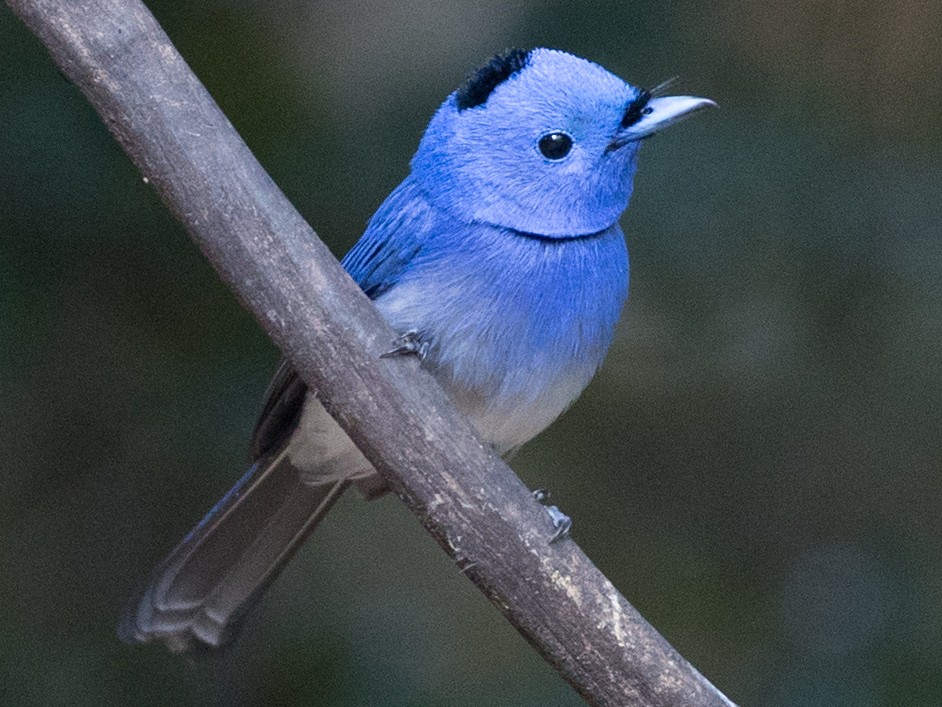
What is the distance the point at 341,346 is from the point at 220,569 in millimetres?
889

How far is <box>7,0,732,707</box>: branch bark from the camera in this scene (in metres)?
2.51

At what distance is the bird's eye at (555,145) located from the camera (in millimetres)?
2846

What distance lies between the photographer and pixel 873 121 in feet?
12.5

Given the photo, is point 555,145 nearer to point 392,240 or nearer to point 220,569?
point 392,240

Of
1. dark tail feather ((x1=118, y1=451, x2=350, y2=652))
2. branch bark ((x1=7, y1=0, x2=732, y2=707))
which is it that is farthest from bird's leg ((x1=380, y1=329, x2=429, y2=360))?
dark tail feather ((x1=118, y1=451, x2=350, y2=652))

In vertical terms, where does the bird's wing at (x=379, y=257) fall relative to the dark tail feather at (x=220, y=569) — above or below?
above

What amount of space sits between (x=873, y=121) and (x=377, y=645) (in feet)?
5.80

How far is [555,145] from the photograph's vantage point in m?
2.85

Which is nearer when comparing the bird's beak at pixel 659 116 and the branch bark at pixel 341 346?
the branch bark at pixel 341 346

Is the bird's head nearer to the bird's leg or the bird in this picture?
the bird

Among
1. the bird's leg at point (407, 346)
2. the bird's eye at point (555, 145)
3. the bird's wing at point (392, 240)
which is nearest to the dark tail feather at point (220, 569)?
the bird's wing at point (392, 240)

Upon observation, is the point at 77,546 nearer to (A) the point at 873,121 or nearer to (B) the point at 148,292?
(B) the point at 148,292

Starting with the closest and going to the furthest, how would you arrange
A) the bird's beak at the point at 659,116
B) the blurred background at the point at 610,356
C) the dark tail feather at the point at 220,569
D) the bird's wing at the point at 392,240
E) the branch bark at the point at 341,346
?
the branch bark at the point at 341,346, the bird's beak at the point at 659,116, the bird's wing at the point at 392,240, the dark tail feather at the point at 220,569, the blurred background at the point at 610,356

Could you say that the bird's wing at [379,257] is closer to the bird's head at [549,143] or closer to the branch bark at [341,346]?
the bird's head at [549,143]
